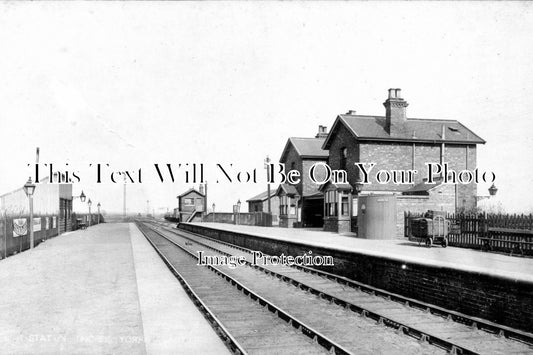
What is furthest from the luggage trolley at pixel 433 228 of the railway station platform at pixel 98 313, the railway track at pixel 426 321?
the railway station platform at pixel 98 313

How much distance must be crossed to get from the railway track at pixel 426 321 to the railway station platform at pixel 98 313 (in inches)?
120

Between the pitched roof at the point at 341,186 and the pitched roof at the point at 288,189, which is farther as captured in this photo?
the pitched roof at the point at 288,189

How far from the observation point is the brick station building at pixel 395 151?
29766mm

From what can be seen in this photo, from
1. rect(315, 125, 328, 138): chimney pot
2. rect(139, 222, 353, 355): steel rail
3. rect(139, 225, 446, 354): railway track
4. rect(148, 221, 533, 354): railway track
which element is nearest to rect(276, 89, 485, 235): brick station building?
rect(315, 125, 328, 138): chimney pot

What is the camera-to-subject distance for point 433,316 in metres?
8.79

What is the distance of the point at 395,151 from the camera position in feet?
101

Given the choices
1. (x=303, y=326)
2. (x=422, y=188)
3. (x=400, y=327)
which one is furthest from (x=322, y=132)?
(x=303, y=326)

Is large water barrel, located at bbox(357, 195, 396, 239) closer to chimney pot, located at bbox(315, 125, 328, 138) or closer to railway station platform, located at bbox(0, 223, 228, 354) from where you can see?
railway station platform, located at bbox(0, 223, 228, 354)

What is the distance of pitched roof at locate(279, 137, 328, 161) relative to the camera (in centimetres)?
4081

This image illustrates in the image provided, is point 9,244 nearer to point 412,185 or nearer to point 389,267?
point 389,267

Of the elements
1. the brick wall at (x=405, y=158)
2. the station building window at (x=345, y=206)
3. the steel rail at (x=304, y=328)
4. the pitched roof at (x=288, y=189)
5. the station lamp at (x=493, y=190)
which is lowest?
the steel rail at (x=304, y=328)

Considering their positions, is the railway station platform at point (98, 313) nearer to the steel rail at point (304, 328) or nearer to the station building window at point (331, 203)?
the steel rail at point (304, 328)

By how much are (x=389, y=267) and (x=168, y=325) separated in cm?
565

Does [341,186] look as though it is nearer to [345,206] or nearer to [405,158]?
[345,206]
